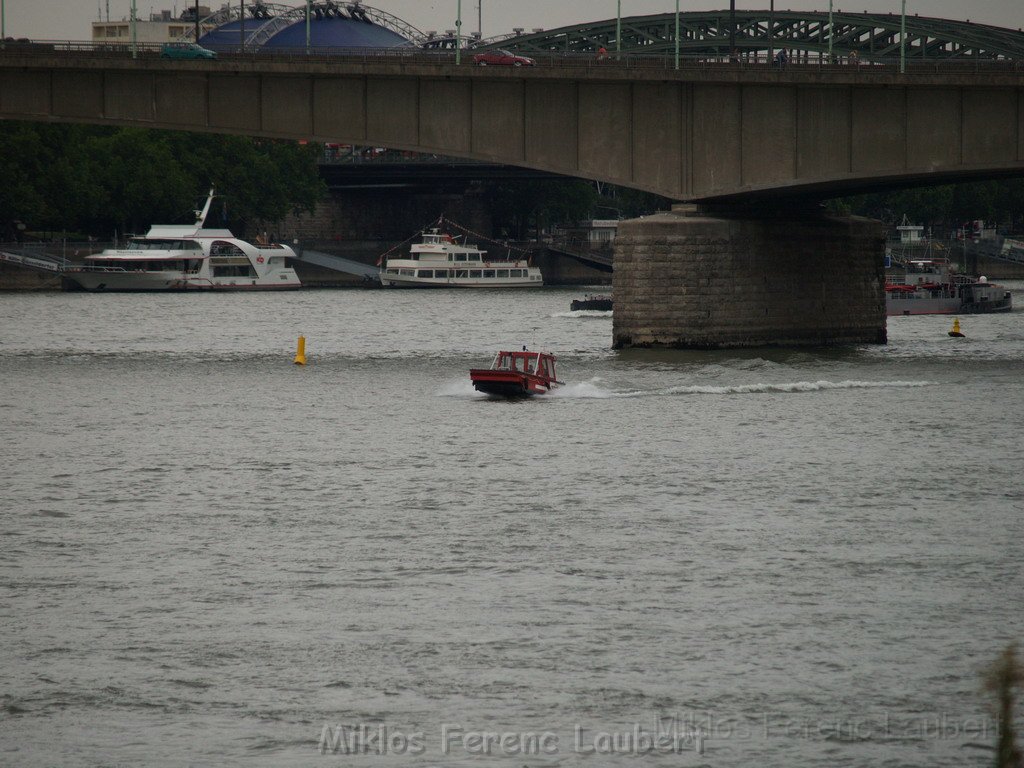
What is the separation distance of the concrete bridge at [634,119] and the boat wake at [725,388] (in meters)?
9.21

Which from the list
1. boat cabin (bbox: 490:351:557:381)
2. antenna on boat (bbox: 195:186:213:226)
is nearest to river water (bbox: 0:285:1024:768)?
boat cabin (bbox: 490:351:557:381)

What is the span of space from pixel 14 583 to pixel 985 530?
672 inches

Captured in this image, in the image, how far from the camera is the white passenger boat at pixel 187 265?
135 meters

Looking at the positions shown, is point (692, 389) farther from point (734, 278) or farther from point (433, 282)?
point (433, 282)

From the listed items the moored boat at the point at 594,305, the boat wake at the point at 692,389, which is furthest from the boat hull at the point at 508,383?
the moored boat at the point at 594,305

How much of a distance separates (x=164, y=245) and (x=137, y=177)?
1175 cm

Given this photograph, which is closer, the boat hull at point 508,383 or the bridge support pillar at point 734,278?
the boat hull at point 508,383

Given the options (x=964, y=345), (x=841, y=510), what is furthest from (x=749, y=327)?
(x=841, y=510)

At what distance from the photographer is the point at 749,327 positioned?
69312 mm

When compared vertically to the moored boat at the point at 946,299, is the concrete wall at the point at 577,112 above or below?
above

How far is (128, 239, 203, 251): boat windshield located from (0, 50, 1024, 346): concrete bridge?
72.4m

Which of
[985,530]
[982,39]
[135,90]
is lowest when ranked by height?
[985,530]

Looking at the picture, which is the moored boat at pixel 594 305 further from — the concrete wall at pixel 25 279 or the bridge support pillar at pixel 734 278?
the concrete wall at pixel 25 279

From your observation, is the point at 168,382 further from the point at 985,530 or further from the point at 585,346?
the point at 985,530
